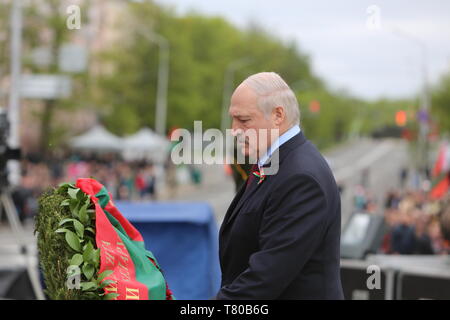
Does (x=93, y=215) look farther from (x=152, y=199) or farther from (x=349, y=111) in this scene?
(x=349, y=111)

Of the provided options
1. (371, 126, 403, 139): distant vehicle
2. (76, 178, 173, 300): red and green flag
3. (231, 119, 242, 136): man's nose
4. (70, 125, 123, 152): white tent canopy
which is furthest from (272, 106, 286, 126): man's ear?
(70, 125, 123, 152): white tent canopy

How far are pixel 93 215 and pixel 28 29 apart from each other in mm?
31761

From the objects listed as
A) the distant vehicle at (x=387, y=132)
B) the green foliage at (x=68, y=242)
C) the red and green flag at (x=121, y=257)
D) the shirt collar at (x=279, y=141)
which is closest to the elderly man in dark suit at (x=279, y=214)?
the shirt collar at (x=279, y=141)

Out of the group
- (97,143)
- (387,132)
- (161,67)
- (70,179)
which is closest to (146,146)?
(97,143)

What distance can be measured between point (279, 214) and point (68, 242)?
2.31 feet

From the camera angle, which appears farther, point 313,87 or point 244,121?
point 313,87

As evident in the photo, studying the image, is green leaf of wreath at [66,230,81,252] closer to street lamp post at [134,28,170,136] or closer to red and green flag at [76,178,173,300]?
red and green flag at [76,178,173,300]

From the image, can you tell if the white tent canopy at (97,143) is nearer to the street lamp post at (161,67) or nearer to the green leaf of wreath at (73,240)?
the street lamp post at (161,67)

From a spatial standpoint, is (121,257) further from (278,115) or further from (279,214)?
(278,115)

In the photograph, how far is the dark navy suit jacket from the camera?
2555 mm

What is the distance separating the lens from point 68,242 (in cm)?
277

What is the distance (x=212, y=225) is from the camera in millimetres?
6504

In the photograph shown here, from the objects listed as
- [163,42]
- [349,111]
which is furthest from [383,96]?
[163,42]

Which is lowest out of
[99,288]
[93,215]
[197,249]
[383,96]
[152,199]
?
[383,96]
